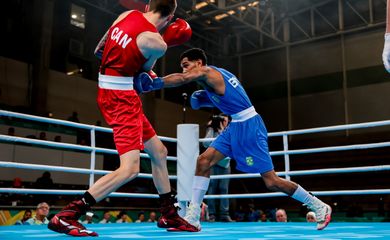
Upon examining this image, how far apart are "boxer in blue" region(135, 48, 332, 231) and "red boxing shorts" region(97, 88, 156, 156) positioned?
56 centimetres

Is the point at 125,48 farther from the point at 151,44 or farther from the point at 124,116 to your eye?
the point at 124,116

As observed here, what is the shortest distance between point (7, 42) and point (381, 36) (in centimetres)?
964

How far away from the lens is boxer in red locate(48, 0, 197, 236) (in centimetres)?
194

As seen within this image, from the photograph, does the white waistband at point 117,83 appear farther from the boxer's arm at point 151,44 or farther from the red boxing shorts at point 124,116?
the boxer's arm at point 151,44

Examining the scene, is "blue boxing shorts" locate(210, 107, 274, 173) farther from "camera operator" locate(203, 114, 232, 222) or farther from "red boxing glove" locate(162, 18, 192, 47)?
"camera operator" locate(203, 114, 232, 222)

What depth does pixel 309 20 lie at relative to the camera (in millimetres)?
12898

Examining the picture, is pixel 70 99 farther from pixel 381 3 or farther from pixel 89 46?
pixel 381 3

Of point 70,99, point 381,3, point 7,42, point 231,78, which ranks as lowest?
point 231,78

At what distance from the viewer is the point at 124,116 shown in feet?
6.67

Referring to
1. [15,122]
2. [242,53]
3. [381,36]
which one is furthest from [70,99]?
[381,36]

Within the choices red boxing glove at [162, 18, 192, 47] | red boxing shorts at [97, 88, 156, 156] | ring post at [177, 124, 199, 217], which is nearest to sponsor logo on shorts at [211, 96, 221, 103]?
red boxing glove at [162, 18, 192, 47]

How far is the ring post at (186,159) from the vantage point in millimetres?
3570

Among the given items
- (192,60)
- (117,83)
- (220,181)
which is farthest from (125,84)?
(220,181)

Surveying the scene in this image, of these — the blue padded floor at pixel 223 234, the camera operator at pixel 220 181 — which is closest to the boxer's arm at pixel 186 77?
the blue padded floor at pixel 223 234
